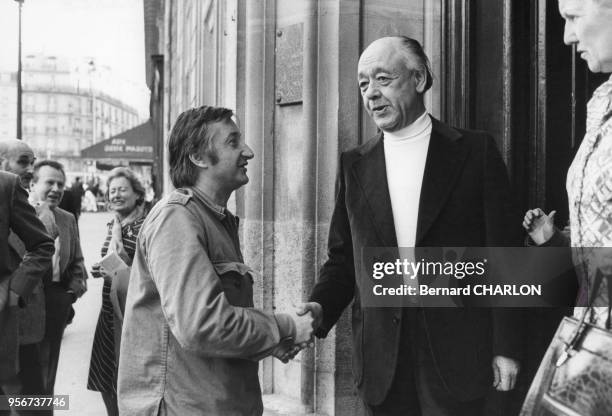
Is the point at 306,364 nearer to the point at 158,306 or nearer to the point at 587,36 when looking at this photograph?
the point at 158,306

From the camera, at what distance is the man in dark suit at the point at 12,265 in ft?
11.9

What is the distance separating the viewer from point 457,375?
223 centimetres

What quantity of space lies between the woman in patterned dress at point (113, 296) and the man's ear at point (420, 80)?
2200 millimetres

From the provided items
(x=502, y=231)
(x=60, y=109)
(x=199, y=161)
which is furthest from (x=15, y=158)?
(x=60, y=109)

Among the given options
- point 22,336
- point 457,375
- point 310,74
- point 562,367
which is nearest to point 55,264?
point 22,336

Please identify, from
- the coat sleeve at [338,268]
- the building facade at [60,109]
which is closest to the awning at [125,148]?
the building facade at [60,109]

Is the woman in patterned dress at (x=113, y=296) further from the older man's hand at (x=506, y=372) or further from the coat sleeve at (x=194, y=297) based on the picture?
the older man's hand at (x=506, y=372)

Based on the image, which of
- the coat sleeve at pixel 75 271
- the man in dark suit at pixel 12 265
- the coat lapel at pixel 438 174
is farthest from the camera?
the coat sleeve at pixel 75 271

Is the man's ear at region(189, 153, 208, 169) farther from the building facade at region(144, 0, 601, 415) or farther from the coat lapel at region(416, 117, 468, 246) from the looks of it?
the building facade at region(144, 0, 601, 415)

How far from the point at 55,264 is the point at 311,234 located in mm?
1989

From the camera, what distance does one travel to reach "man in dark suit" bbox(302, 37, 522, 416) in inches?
88.0

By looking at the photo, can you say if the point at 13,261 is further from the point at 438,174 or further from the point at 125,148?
the point at 125,148

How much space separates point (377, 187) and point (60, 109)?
123 feet

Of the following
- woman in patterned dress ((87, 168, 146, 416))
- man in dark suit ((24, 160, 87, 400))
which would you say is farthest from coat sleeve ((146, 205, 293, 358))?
man in dark suit ((24, 160, 87, 400))
